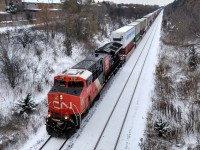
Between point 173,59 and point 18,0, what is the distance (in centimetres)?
3781

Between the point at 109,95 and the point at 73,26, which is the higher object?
the point at 73,26

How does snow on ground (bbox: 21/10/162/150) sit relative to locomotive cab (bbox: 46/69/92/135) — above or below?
below

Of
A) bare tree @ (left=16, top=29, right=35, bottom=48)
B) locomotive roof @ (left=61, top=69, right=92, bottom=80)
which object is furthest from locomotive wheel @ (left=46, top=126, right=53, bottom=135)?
bare tree @ (left=16, top=29, right=35, bottom=48)

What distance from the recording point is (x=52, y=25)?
127 ft

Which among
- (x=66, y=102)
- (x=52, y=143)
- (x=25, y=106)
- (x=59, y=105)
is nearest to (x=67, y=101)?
(x=66, y=102)

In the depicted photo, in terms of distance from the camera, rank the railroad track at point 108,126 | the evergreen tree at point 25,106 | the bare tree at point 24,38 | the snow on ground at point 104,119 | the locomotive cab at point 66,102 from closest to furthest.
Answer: the railroad track at point 108,126 → the snow on ground at point 104,119 → the locomotive cab at point 66,102 → the evergreen tree at point 25,106 → the bare tree at point 24,38

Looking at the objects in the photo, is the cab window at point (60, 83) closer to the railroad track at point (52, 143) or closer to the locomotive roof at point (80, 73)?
the locomotive roof at point (80, 73)

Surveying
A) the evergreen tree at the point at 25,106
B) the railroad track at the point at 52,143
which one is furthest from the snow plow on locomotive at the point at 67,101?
the evergreen tree at the point at 25,106

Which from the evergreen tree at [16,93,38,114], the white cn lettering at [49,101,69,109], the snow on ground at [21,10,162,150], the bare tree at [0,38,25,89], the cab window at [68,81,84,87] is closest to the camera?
the snow on ground at [21,10,162,150]

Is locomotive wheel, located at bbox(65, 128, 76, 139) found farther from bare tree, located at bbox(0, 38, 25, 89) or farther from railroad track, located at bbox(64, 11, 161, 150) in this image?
bare tree, located at bbox(0, 38, 25, 89)

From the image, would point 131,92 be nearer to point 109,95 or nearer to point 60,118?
point 109,95

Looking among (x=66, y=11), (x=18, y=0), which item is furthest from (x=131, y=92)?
(x=18, y=0)

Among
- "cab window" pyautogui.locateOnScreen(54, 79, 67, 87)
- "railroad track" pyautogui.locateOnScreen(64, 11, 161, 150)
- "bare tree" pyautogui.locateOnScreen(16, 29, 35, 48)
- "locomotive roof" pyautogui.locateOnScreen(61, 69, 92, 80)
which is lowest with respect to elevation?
"railroad track" pyautogui.locateOnScreen(64, 11, 161, 150)

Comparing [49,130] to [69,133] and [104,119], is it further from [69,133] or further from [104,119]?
[104,119]
